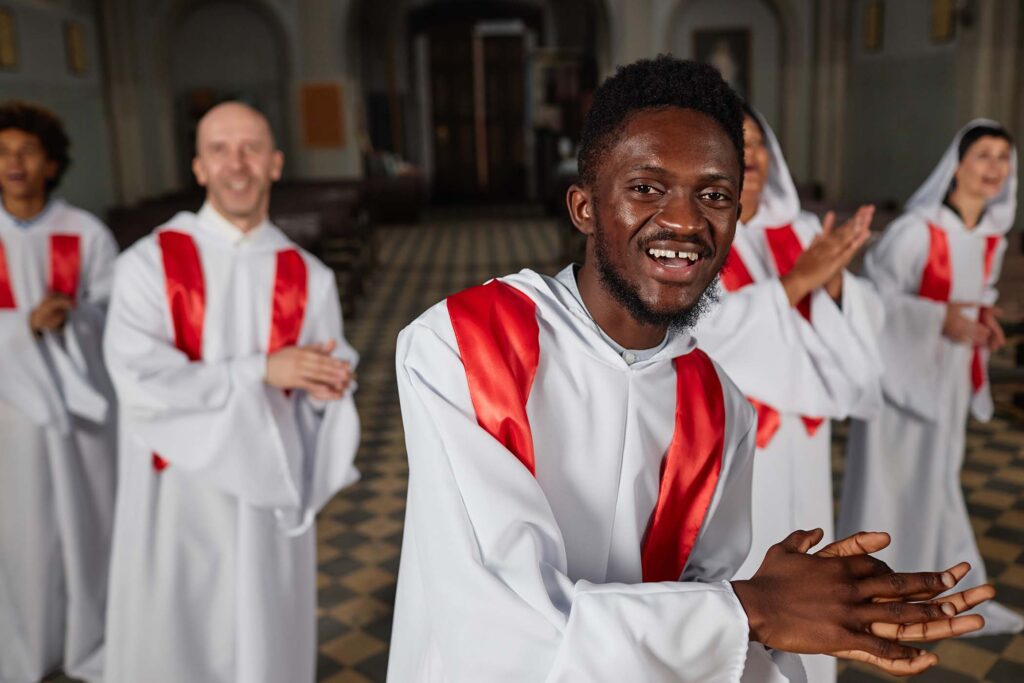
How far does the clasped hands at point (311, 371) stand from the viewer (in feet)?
9.11

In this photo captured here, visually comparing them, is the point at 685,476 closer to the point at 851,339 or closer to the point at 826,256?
the point at 826,256

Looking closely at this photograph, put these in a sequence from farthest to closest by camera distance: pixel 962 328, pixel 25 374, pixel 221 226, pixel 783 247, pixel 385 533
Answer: pixel 385 533 < pixel 962 328 < pixel 25 374 < pixel 783 247 < pixel 221 226

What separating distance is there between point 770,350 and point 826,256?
331 mm

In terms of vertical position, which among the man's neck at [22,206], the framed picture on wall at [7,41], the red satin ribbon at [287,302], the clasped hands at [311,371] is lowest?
the clasped hands at [311,371]

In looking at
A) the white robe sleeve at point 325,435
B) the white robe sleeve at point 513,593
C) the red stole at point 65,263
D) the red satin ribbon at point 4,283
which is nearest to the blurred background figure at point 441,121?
the red satin ribbon at point 4,283

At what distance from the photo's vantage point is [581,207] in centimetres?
153

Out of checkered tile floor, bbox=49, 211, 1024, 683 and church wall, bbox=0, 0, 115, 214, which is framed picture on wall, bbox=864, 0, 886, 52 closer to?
checkered tile floor, bbox=49, 211, 1024, 683

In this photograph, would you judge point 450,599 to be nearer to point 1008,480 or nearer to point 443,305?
point 443,305

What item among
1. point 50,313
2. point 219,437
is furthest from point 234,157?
point 50,313

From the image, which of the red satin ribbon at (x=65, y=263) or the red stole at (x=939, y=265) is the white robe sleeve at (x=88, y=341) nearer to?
the red satin ribbon at (x=65, y=263)

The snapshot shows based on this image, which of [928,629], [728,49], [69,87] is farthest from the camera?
[728,49]

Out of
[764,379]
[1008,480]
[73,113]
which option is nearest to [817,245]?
[764,379]

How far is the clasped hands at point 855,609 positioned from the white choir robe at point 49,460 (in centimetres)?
311

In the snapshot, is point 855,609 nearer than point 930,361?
Yes
